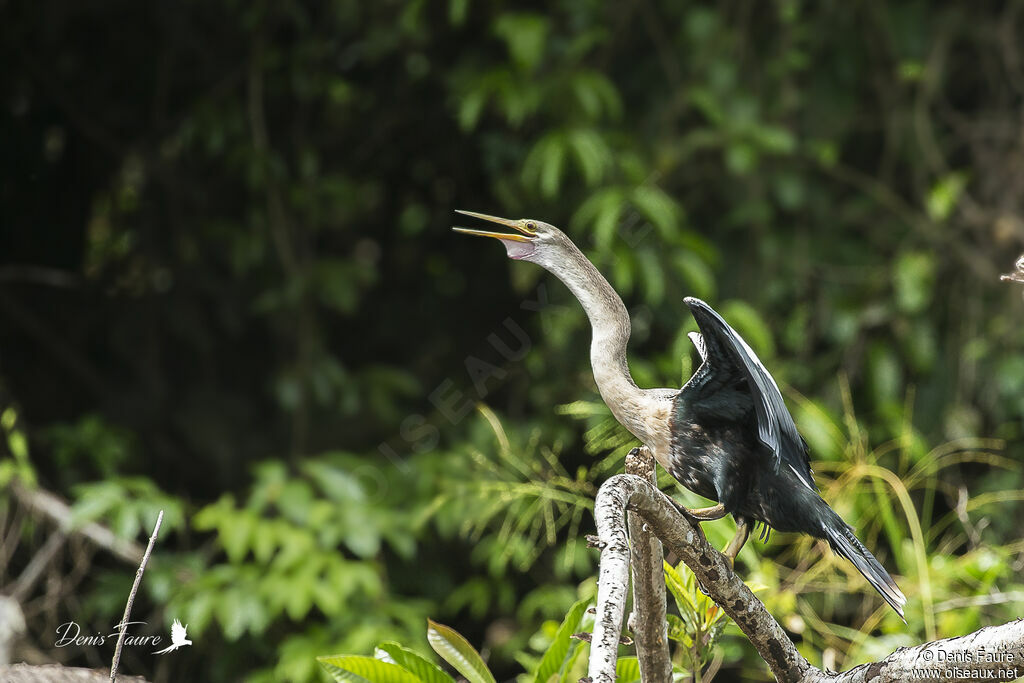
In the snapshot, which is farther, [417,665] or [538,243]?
[417,665]

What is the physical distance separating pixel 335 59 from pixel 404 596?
4.75 ft

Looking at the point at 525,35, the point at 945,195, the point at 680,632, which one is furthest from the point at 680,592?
the point at 945,195

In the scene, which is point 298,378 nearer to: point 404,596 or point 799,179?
point 404,596

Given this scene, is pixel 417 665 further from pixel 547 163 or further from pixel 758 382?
pixel 547 163

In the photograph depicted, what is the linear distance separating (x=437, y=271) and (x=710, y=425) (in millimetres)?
2049

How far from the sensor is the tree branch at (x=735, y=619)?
83cm

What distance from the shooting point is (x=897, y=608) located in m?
0.98

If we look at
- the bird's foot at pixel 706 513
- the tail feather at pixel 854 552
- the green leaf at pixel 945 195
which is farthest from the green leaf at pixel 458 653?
the green leaf at pixel 945 195

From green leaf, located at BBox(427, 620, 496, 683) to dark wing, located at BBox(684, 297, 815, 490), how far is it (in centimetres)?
41

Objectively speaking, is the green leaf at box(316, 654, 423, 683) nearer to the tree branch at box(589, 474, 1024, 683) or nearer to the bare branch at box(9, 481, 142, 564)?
the tree branch at box(589, 474, 1024, 683)

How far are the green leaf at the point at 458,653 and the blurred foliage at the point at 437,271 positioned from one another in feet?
3.55

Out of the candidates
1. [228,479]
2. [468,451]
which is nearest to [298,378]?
[228,479]

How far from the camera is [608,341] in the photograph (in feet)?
3.35
